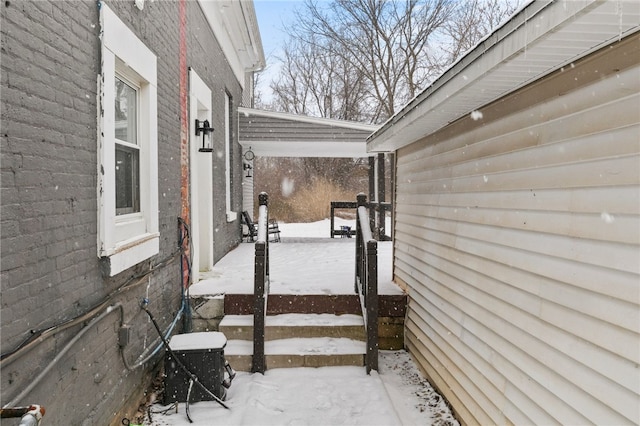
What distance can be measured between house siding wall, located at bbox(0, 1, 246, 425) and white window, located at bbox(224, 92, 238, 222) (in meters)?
4.62

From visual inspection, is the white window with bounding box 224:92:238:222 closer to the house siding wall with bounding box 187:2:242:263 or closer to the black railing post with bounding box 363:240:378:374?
the house siding wall with bounding box 187:2:242:263

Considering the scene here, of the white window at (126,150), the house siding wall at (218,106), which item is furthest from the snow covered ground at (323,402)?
the house siding wall at (218,106)

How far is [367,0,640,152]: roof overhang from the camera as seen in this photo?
61.2 inches

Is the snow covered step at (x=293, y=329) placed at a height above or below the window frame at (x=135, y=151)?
below

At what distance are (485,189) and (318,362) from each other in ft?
7.71

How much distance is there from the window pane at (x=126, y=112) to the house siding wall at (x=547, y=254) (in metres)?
2.74

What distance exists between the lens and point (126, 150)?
11.8 feet

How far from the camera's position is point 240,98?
406 inches

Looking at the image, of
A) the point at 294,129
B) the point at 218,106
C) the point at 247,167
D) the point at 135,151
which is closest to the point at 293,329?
the point at 135,151

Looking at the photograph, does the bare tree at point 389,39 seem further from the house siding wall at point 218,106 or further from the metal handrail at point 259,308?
the metal handrail at point 259,308

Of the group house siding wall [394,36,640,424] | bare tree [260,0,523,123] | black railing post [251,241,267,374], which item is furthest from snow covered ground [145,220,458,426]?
bare tree [260,0,523,123]

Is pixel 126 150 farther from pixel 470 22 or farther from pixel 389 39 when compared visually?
pixel 470 22

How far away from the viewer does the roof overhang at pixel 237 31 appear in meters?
7.07

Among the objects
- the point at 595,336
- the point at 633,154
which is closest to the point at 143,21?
the point at 633,154
